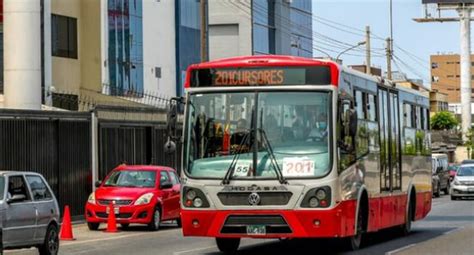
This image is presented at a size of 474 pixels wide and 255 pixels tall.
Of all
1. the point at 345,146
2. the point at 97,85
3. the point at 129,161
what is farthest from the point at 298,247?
the point at 97,85

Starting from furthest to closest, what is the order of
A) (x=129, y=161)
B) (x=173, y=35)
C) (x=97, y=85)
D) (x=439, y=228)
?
1. (x=173, y=35)
2. (x=97, y=85)
3. (x=129, y=161)
4. (x=439, y=228)

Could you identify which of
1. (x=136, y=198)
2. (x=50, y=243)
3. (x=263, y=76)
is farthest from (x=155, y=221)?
(x=263, y=76)

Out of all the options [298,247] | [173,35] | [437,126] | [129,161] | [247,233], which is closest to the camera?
[247,233]

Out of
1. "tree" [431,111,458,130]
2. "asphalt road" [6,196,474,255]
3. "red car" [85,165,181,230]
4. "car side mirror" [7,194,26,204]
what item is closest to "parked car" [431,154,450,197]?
"asphalt road" [6,196,474,255]

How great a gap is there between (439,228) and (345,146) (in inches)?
417

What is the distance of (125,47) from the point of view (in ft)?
181

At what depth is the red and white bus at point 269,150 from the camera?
16.2m

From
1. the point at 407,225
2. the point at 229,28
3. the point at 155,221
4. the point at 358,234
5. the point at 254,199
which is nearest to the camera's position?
the point at 254,199

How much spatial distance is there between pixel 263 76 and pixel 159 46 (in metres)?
43.1

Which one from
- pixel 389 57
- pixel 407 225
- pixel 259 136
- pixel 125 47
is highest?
pixel 125 47

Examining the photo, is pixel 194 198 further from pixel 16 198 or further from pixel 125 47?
pixel 125 47

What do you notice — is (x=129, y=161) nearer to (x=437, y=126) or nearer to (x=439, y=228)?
(x=439, y=228)

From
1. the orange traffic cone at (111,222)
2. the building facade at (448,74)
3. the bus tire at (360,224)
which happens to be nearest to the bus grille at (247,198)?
the bus tire at (360,224)

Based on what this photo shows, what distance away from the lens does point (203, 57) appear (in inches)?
1417
